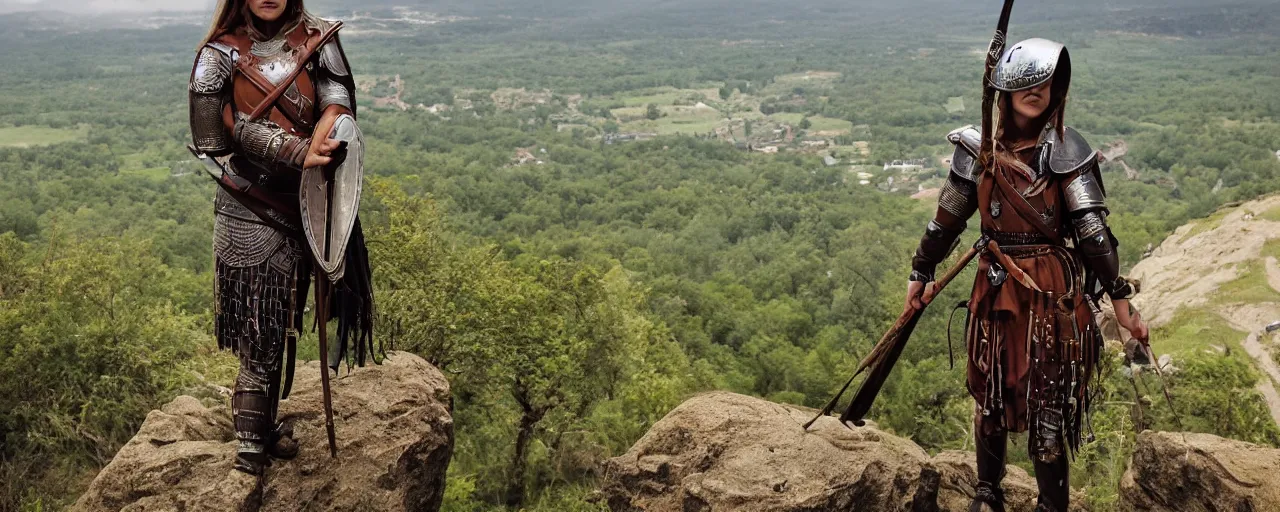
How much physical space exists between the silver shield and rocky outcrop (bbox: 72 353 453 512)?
51.8 inches

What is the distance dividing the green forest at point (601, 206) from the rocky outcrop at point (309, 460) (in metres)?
1.36

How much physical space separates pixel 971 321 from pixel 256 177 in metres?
3.77

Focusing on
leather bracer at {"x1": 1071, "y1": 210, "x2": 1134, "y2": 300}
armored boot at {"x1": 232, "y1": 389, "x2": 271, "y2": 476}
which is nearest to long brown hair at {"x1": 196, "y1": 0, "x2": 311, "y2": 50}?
armored boot at {"x1": 232, "y1": 389, "x2": 271, "y2": 476}

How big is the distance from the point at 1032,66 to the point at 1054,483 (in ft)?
7.08

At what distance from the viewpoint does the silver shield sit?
16.0ft

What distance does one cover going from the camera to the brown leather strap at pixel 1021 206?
→ 4762 mm

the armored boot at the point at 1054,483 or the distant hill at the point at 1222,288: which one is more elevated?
the armored boot at the point at 1054,483

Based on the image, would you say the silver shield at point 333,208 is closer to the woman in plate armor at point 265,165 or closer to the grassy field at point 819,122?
the woman in plate armor at point 265,165

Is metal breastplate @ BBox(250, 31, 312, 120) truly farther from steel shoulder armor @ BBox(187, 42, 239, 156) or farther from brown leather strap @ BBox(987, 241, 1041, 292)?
brown leather strap @ BBox(987, 241, 1041, 292)

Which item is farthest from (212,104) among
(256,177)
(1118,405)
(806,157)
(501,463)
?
(806,157)

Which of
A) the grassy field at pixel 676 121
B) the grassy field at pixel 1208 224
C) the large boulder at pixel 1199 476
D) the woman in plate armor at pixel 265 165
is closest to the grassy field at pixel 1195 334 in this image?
the grassy field at pixel 1208 224

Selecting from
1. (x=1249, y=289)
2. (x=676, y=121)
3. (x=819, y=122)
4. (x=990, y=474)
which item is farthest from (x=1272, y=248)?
(x=676, y=121)

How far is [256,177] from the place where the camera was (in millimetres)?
4992

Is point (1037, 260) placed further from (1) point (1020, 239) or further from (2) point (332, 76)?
(2) point (332, 76)
